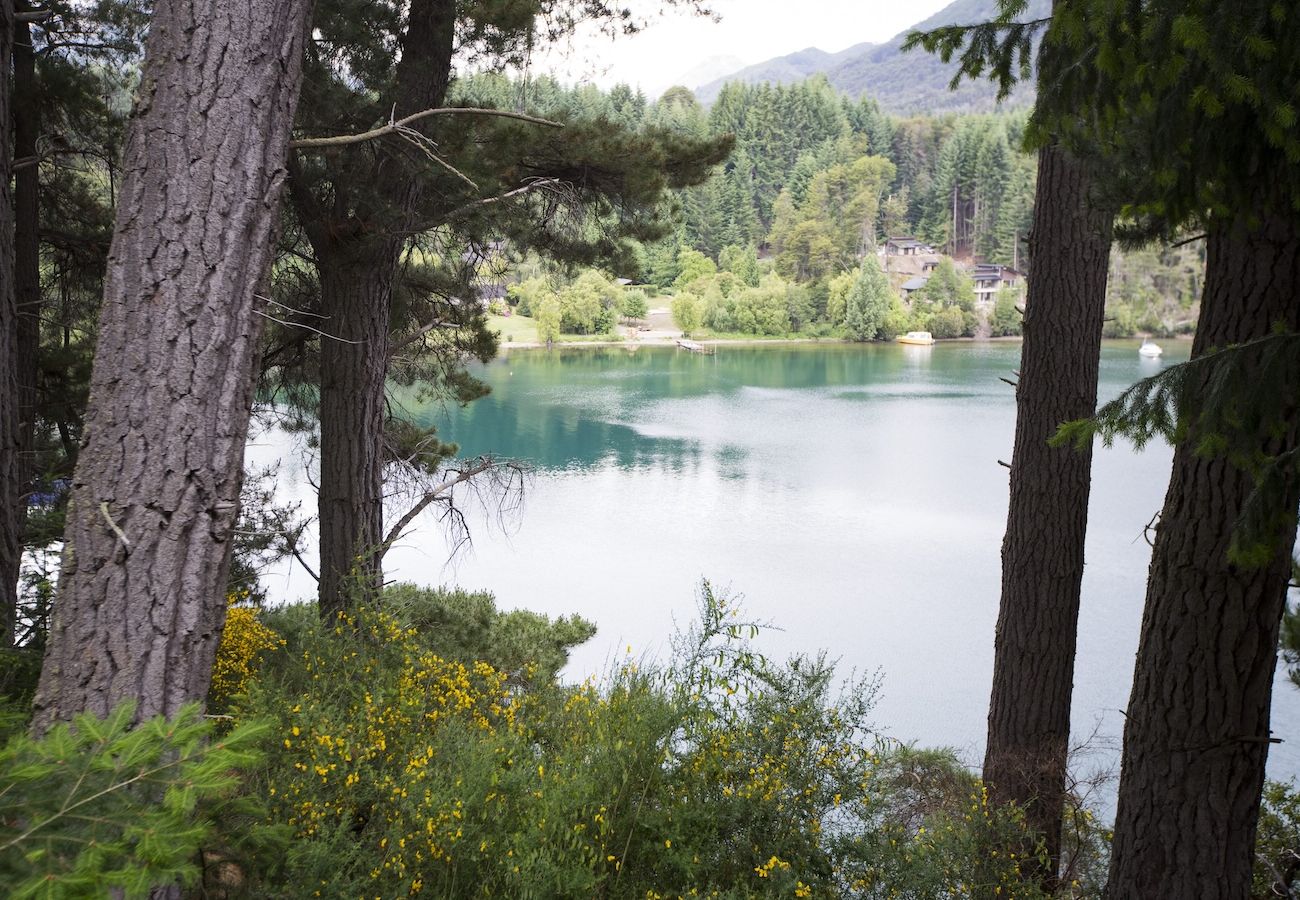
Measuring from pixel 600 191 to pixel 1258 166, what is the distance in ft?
10.8

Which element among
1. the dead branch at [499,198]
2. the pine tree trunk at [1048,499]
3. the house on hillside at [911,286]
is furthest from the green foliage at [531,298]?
the pine tree trunk at [1048,499]

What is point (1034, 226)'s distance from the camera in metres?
3.74

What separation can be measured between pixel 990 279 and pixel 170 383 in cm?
4474

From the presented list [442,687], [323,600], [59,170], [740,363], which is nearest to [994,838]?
[442,687]

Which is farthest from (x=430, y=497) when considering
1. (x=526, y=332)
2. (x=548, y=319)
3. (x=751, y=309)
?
(x=751, y=309)

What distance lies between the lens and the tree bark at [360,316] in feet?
14.3

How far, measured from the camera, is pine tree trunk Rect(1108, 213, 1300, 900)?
88.0 inches

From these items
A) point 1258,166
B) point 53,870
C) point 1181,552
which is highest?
point 1258,166

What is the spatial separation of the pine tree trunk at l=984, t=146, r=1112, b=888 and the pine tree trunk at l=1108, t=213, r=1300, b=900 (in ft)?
3.55

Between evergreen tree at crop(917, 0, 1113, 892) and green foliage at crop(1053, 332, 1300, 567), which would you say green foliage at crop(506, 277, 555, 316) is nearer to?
evergreen tree at crop(917, 0, 1113, 892)

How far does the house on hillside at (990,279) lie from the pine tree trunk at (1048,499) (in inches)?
1534

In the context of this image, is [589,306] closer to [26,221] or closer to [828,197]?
[828,197]

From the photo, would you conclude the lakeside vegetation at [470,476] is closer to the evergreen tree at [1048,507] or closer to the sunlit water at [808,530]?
the evergreen tree at [1048,507]

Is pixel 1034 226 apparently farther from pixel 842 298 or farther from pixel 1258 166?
pixel 842 298
